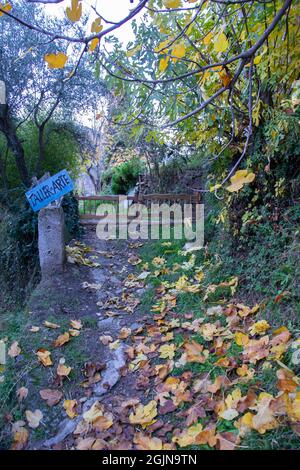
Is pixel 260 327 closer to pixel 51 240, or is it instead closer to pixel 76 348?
pixel 76 348

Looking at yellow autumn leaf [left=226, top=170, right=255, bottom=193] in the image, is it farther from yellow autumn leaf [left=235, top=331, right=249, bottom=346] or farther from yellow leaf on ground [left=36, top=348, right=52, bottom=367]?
yellow leaf on ground [left=36, top=348, right=52, bottom=367]

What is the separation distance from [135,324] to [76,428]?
1.10 metres

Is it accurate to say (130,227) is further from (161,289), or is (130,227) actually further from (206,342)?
(206,342)

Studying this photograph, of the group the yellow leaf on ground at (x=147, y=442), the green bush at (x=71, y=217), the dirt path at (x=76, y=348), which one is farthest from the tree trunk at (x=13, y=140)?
the yellow leaf on ground at (x=147, y=442)

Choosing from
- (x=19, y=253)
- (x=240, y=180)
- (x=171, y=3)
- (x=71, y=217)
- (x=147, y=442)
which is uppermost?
(x=171, y=3)

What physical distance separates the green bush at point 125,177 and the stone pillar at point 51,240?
17.1 feet

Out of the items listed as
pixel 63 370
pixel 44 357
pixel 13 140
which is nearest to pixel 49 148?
pixel 13 140

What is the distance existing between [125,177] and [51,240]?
5.67 m

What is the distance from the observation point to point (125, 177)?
9.02m

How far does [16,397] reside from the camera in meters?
2.11

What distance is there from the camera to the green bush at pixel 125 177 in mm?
8756

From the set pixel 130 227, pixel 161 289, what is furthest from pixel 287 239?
pixel 130 227

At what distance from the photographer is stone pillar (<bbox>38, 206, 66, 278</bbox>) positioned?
11.7 ft

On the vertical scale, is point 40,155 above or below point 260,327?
above
